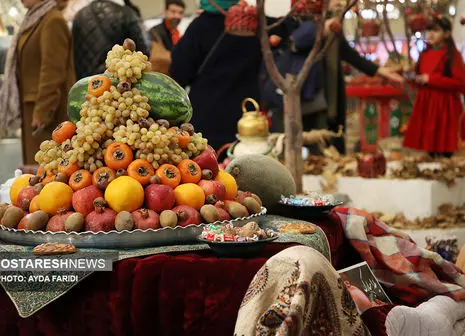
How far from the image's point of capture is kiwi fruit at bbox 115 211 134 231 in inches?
92.2

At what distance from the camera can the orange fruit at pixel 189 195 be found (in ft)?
8.09

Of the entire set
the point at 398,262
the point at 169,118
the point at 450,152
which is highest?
the point at 169,118

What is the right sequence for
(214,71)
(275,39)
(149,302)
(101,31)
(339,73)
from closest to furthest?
(149,302) → (214,71) → (101,31) → (275,39) → (339,73)

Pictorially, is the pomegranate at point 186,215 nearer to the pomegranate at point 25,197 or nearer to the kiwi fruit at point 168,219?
the kiwi fruit at point 168,219

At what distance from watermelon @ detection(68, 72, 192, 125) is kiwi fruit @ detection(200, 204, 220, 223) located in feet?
1.21

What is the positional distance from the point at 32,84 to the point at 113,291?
3.29 metres

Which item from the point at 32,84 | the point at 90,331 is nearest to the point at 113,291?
the point at 90,331

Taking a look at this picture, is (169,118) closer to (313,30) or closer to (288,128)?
(288,128)

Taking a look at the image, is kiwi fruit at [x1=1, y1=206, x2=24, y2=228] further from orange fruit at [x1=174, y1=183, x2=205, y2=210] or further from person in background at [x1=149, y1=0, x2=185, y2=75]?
person in background at [x1=149, y1=0, x2=185, y2=75]

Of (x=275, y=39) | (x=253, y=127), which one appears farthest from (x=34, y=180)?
(x=275, y=39)

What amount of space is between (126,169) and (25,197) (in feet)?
1.06

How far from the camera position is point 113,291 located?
2199 mm

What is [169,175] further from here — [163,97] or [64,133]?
[64,133]

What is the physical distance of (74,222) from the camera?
2350mm
